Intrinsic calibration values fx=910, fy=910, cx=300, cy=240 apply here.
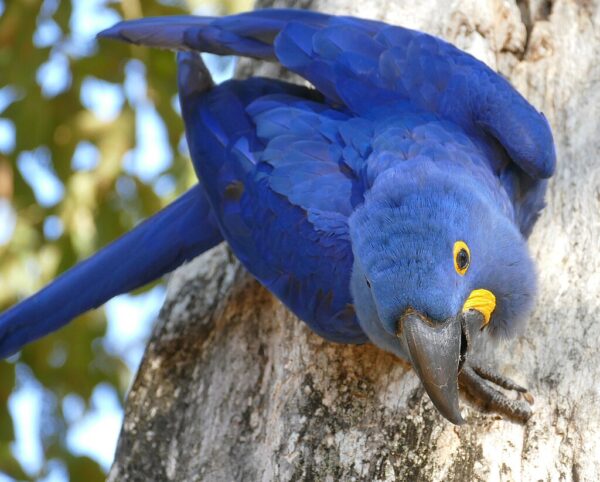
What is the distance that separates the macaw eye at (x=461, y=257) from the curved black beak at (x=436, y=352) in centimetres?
11

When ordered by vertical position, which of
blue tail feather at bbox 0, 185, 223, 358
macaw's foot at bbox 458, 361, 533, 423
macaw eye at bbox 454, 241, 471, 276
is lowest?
blue tail feather at bbox 0, 185, 223, 358

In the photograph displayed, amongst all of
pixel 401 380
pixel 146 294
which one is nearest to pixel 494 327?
pixel 401 380

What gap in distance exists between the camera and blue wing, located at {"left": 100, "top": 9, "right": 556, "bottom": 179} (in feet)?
8.38

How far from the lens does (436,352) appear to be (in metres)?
1.90

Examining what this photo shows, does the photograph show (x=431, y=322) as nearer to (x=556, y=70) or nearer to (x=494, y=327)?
(x=494, y=327)

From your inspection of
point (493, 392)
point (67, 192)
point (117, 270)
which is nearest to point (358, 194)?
point (493, 392)

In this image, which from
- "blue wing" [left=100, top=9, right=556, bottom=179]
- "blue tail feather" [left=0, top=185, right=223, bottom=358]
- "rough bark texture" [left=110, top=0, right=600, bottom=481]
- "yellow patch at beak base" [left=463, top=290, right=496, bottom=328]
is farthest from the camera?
"blue tail feather" [left=0, top=185, right=223, bottom=358]

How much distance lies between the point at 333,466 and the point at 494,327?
20.8 inches

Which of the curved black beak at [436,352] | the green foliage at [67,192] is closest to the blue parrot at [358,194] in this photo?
the curved black beak at [436,352]

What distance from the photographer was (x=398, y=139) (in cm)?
247

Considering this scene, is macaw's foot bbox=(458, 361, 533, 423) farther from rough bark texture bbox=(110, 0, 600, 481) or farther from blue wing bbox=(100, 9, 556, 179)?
blue wing bbox=(100, 9, 556, 179)

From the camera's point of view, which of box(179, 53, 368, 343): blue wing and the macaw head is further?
box(179, 53, 368, 343): blue wing

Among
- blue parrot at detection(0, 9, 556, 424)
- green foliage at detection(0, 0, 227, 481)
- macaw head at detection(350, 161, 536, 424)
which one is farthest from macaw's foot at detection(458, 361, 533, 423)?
green foliage at detection(0, 0, 227, 481)

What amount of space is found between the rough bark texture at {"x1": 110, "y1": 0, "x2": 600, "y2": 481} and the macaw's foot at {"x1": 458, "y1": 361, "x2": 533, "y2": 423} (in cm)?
3
